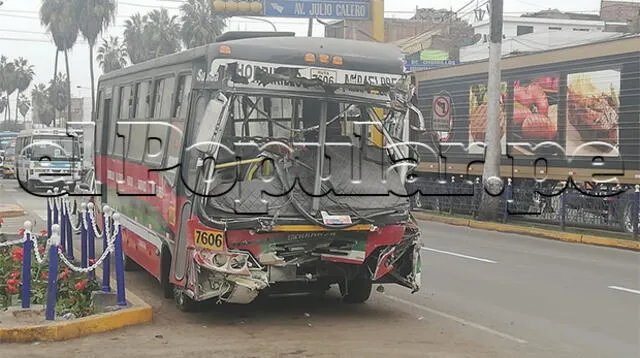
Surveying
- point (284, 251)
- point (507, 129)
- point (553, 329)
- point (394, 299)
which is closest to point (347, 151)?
point (284, 251)

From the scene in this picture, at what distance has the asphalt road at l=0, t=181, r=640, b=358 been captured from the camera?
748cm

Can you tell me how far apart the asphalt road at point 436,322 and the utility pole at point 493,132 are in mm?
7800

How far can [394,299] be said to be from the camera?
10.1m

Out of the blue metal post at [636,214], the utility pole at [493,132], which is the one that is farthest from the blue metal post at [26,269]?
the utility pole at [493,132]

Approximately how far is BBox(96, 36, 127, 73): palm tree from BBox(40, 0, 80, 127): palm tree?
72.8 feet

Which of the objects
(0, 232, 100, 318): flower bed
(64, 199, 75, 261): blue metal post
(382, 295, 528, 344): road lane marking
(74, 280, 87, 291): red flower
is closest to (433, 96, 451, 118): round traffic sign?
(64, 199, 75, 261): blue metal post

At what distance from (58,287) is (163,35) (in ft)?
188

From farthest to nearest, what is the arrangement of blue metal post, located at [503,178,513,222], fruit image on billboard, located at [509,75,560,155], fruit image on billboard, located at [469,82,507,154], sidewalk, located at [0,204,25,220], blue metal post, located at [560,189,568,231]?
fruit image on billboard, located at [469,82,507,154] → sidewalk, located at [0,204,25,220] → blue metal post, located at [503,178,513,222] → fruit image on billboard, located at [509,75,560,155] → blue metal post, located at [560,189,568,231]

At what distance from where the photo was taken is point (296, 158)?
28.3 feet

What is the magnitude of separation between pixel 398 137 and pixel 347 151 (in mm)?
654

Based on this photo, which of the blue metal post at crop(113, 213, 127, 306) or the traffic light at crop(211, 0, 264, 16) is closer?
the blue metal post at crop(113, 213, 127, 306)

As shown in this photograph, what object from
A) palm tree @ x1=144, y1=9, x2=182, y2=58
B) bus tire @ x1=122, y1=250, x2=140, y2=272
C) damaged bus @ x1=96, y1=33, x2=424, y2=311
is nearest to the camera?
damaged bus @ x1=96, y1=33, x2=424, y2=311

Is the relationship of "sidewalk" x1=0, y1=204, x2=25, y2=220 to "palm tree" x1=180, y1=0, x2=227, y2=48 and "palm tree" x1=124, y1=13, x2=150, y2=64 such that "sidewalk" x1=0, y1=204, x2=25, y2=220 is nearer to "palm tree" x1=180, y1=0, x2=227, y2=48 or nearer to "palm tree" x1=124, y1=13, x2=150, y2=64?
"palm tree" x1=180, y1=0, x2=227, y2=48

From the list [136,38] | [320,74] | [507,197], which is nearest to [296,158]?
[320,74]
